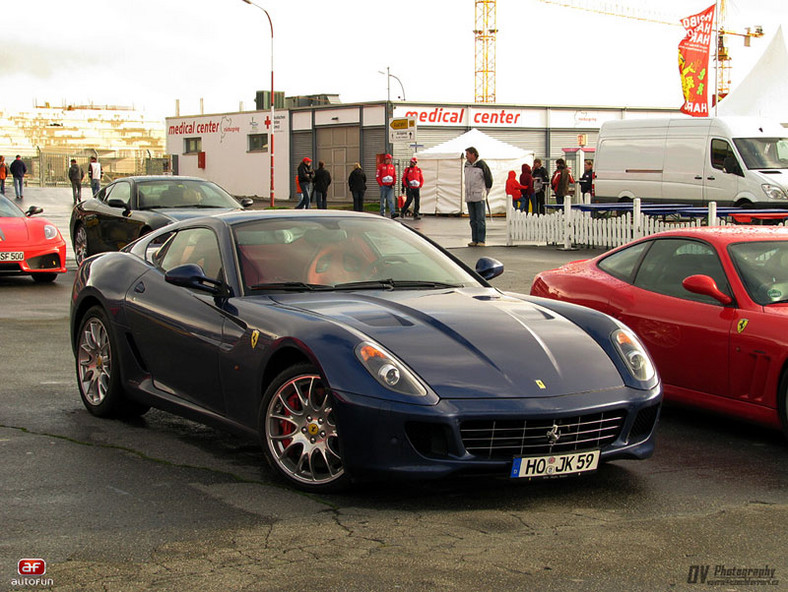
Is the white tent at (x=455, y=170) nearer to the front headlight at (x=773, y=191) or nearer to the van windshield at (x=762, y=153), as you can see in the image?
the van windshield at (x=762, y=153)

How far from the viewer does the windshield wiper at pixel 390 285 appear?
6.06 metres

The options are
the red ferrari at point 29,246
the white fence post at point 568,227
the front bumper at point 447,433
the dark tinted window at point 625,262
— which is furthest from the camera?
the white fence post at point 568,227

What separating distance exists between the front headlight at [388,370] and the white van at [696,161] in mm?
21767

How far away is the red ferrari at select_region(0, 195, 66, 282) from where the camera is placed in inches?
609

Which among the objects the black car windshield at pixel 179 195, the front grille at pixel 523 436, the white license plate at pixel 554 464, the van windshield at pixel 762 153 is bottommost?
the white license plate at pixel 554 464

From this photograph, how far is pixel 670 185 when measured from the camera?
28.0 meters

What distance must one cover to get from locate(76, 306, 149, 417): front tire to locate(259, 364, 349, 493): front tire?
1.79 meters

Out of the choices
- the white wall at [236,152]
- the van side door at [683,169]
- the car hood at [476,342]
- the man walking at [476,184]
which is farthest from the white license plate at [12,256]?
the white wall at [236,152]

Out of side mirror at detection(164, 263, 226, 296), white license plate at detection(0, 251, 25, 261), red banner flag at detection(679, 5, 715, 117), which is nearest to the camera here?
side mirror at detection(164, 263, 226, 296)

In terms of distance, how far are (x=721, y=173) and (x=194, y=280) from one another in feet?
74.3

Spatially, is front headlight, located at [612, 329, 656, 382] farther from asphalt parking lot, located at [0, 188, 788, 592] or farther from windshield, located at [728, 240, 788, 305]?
windshield, located at [728, 240, 788, 305]

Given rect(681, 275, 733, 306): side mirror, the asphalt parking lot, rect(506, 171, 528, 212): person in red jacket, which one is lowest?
the asphalt parking lot

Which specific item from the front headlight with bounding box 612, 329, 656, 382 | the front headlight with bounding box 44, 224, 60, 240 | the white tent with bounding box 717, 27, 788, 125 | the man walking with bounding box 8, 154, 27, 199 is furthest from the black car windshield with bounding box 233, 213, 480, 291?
the man walking with bounding box 8, 154, 27, 199

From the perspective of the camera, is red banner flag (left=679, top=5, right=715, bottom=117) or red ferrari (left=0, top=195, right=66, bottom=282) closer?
red ferrari (left=0, top=195, right=66, bottom=282)
